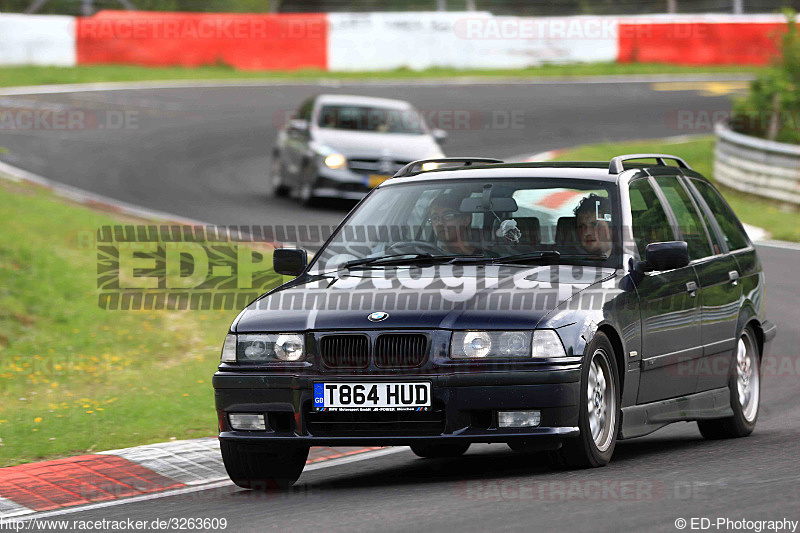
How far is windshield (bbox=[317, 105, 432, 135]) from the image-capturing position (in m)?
21.4

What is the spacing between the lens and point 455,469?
7785 mm

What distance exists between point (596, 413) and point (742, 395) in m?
2.27

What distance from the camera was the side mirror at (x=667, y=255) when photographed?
735 cm

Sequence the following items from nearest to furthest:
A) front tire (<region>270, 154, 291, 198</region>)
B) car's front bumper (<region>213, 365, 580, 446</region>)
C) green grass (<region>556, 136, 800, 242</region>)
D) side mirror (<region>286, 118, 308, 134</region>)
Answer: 1. car's front bumper (<region>213, 365, 580, 446</region>)
2. green grass (<region>556, 136, 800, 242</region>)
3. side mirror (<region>286, 118, 308, 134</region>)
4. front tire (<region>270, 154, 291, 198</region>)

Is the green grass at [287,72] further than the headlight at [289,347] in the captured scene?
Yes

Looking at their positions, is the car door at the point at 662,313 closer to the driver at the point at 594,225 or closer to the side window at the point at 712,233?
the driver at the point at 594,225

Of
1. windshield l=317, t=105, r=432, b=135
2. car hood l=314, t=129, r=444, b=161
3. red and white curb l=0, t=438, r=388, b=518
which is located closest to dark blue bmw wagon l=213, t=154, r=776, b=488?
red and white curb l=0, t=438, r=388, b=518

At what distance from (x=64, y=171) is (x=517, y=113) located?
1286cm

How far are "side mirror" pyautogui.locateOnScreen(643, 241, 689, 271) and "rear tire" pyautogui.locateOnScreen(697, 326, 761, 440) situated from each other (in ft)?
5.08

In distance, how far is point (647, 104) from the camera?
1378 inches

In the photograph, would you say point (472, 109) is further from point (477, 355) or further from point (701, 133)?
point (477, 355)

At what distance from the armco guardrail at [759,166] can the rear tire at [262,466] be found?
50.2 feet

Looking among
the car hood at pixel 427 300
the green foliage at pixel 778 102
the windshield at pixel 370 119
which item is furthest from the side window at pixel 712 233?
the green foliage at pixel 778 102

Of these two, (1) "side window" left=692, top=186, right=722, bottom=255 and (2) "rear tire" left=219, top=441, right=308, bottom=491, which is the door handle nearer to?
(1) "side window" left=692, top=186, right=722, bottom=255
